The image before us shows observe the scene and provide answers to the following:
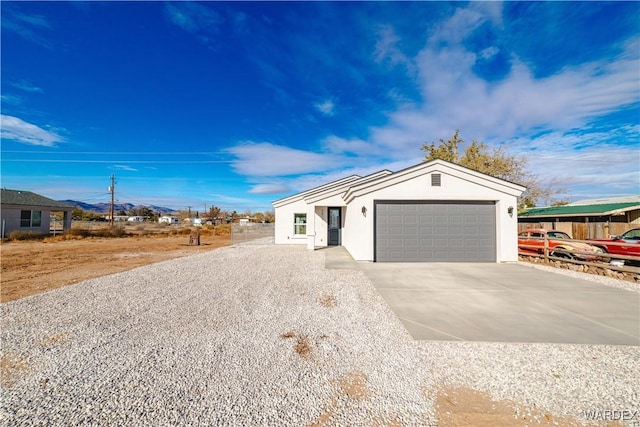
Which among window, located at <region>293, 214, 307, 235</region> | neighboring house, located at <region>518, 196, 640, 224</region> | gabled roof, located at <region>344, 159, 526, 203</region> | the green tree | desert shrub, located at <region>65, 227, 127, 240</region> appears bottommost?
desert shrub, located at <region>65, 227, 127, 240</region>

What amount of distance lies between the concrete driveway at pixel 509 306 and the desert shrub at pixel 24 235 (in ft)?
85.8

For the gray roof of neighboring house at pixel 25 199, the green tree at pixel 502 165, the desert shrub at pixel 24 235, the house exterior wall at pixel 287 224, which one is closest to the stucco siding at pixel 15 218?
the gray roof of neighboring house at pixel 25 199

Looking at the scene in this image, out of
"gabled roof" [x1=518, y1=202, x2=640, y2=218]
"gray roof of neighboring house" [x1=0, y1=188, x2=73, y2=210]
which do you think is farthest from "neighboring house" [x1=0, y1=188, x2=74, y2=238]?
"gabled roof" [x1=518, y1=202, x2=640, y2=218]

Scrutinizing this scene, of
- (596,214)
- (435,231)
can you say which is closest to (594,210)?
(596,214)

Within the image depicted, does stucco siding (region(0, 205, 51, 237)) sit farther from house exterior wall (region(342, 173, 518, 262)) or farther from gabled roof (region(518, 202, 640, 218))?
gabled roof (region(518, 202, 640, 218))

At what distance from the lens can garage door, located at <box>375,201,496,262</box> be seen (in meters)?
9.84

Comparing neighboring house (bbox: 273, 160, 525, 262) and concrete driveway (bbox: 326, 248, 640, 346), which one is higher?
neighboring house (bbox: 273, 160, 525, 262)

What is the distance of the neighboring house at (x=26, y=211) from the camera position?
20.3 metres

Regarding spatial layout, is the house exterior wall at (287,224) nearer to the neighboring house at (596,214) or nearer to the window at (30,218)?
the neighboring house at (596,214)

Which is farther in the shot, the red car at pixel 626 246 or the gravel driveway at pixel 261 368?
the red car at pixel 626 246

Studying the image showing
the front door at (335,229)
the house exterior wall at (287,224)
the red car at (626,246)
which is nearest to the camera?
the red car at (626,246)

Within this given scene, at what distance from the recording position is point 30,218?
2197cm

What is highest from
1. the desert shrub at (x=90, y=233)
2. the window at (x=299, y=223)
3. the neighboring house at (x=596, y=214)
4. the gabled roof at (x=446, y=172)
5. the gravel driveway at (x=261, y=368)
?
the gabled roof at (x=446, y=172)

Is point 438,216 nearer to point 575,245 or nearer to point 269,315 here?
point 575,245
